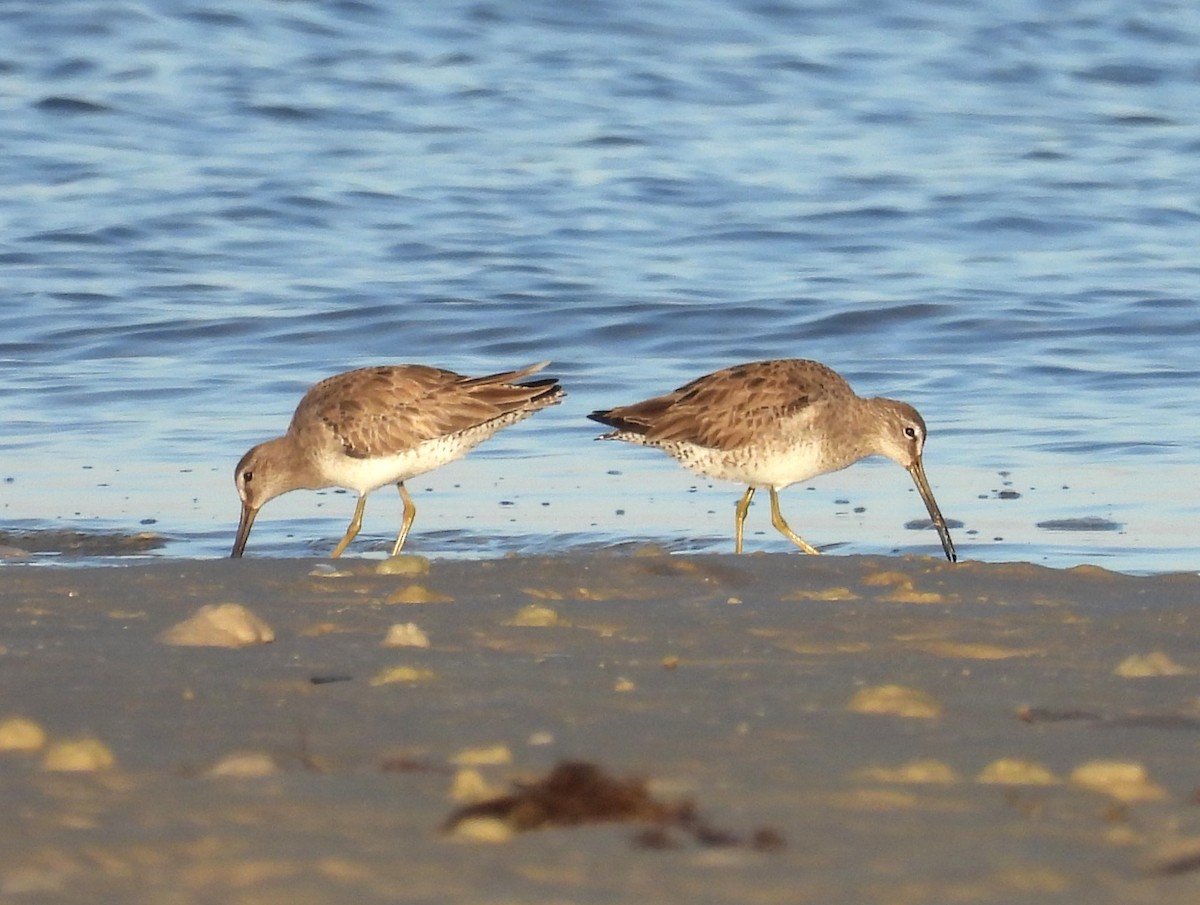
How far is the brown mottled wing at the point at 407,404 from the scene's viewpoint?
364 inches

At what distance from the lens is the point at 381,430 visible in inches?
363

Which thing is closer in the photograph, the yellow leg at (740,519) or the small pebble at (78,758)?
the small pebble at (78,758)

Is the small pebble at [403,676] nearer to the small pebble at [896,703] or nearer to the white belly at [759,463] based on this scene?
the small pebble at [896,703]

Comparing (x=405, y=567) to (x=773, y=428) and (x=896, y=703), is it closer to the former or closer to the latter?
(x=896, y=703)

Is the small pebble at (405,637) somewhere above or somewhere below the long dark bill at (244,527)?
above

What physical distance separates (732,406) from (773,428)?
0.23 meters

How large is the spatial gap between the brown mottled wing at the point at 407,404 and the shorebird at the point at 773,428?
450 mm

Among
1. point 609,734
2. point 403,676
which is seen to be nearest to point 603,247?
point 403,676

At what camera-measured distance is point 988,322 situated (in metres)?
15.0

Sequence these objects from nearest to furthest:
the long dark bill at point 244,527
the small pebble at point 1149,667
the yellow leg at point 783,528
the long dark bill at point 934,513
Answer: the small pebble at point 1149,667, the long dark bill at point 934,513, the yellow leg at point 783,528, the long dark bill at point 244,527

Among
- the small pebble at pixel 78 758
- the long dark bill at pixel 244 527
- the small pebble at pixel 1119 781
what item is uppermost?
the small pebble at pixel 1119 781

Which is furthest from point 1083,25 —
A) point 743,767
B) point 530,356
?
point 743,767

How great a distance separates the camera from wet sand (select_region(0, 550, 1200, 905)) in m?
3.36

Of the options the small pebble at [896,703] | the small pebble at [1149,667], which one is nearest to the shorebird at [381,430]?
the small pebble at [1149,667]
